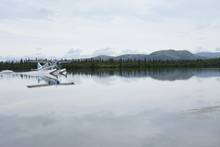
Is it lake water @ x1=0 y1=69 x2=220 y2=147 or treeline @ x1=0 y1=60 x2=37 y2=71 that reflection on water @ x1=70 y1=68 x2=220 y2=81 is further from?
treeline @ x1=0 y1=60 x2=37 y2=71

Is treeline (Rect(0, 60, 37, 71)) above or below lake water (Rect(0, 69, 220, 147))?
above

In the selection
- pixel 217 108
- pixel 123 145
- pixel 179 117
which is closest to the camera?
pixel 123 145

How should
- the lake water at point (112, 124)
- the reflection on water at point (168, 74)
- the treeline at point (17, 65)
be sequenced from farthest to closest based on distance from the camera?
the treeline at point (17, 65), the reflection on water at point (168, 74), the lake water at point (112, 124)

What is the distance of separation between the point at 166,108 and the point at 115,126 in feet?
11.6

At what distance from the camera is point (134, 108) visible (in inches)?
461

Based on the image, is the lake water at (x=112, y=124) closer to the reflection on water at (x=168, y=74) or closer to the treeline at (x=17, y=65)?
the reflection on water at (x=168, y=74)

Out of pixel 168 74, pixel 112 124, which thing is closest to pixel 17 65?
pixel 168 74

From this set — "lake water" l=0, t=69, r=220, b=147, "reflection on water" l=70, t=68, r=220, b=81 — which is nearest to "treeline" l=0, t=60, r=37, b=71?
"reflection on water" l=70, t=68, r=220, b=81

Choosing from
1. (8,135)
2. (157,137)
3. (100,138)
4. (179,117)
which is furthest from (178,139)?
(8,135)

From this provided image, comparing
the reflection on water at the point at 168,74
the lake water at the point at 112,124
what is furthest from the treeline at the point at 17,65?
the lake water at the point at 112,124

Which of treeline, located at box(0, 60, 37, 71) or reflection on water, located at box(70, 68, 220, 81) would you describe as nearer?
reflection on water, located at box(70, 68, 220, 81)

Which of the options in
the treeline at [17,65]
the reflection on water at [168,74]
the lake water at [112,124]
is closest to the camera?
the lake water at [112,124]

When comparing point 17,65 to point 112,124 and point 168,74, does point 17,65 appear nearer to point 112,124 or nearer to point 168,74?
point 168,74

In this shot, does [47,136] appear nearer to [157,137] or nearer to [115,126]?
[115,126]
